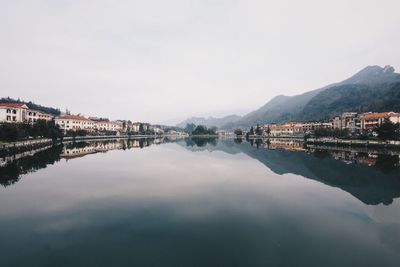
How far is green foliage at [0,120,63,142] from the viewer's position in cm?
4850

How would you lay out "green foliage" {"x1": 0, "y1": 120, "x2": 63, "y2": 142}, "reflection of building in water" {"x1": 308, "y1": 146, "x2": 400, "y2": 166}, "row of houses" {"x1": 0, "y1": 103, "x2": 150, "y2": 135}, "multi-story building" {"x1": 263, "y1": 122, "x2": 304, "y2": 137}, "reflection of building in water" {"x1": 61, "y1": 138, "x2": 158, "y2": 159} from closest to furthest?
"reflection of building in water" {"x1": 308, "y1": 146, "x2": 400, "y2": 166} → "reflection of building in water" {"x1": 61, "y1": 138, "x2": 158, "y2": 159} → "green foliage" {"x1": 0, "y1": 120, "x2": 63, "y2": 142} → "row of houses" {"x1": 0, "y1": 103, "x2": 150, "y2": 135} → "multi-story building" {"x1": 263, "y1": 122, "x2": 304, "y2": 137}

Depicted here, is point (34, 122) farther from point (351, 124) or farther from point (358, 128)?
point (351, 124)

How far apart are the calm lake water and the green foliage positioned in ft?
91.6

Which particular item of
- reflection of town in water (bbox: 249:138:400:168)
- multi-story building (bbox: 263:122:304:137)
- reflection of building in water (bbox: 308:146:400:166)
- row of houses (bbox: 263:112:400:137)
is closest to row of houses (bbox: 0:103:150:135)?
reflection of town in water (bbox: 249:138:400:168)

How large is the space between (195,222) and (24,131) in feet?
187

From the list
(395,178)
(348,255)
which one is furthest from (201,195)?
(395,178)

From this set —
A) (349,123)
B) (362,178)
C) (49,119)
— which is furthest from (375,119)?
(49,119)

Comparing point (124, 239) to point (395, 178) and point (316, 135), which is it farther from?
point (316, 135)

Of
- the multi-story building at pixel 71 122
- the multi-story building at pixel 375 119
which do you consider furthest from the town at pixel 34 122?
the multi-story building at pixel 375 119

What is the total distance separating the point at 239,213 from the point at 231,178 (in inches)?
460

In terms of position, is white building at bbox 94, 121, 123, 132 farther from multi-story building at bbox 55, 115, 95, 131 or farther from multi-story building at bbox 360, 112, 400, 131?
multi-story building at bbox 360, 112, 400, 131

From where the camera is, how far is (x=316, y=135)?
319ft

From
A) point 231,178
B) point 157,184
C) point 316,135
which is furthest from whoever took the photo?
point 316,135

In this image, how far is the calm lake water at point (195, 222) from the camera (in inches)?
394
